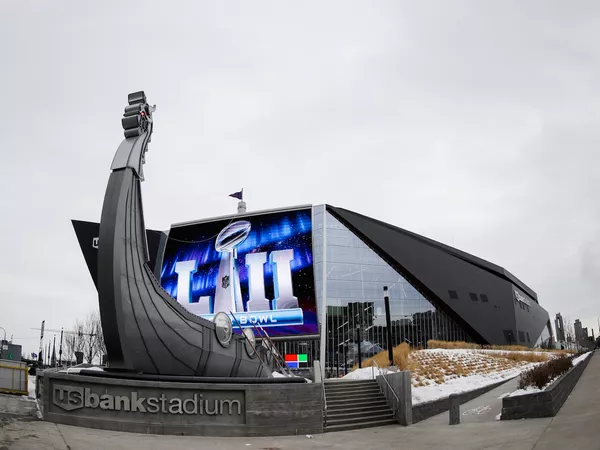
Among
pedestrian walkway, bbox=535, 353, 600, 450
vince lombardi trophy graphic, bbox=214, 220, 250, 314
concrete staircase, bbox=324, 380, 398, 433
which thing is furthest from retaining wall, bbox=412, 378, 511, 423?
vince lombardi trophy graphic, bbox=214, 220, 250, 314

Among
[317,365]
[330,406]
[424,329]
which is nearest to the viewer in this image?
[330,406]

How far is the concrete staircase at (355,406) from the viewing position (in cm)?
1620

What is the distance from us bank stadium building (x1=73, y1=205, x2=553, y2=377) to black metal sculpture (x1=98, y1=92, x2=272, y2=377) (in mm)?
22454

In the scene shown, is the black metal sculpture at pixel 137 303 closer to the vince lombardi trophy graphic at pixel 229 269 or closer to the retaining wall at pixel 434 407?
the retaining wall at pixel 434 407

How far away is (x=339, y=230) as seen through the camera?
47.2 meters

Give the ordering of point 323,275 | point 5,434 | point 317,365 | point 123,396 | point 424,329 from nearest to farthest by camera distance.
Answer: point 5,434 → point 123,396 → point 317,365 → point 323,275 → point 424,329

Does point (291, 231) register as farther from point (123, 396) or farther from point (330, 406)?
point (123, 396)

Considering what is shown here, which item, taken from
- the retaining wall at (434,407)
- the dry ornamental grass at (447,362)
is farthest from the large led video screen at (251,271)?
the retaining wall at (434,407)

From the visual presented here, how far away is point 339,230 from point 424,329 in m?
12.0

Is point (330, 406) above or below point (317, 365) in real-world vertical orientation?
below

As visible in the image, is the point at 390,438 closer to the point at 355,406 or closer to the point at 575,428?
the point at 355,406

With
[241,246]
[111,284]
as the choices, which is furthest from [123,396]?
[241,246]

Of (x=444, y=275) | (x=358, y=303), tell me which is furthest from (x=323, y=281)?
(x=444, y=275)

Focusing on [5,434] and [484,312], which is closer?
[5,434]
